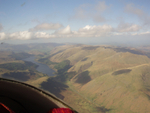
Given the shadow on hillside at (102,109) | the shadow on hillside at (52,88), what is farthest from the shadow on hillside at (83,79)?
the shadow on hillside at (102,109)

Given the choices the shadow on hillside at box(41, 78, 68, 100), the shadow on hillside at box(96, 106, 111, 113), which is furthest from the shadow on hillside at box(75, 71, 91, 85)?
the shadow on hillside at box(96, 106, 111, 113)

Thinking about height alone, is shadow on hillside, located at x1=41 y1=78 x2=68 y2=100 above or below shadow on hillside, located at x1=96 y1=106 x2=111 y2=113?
above

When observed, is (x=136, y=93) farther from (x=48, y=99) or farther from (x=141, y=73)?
(x=48, y=99)

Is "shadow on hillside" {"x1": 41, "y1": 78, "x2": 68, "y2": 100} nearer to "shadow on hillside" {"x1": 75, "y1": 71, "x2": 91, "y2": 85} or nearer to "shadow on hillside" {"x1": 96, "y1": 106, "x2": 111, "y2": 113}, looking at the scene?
"shadow on hillside" {"x1": 96, "y1": 106, "x2": 111, "y2": 113}

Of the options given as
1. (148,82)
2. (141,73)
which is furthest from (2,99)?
(141,73)

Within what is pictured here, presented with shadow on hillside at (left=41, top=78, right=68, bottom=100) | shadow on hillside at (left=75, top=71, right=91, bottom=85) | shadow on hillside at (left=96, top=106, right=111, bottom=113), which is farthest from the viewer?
shadow on hillside at (left=75, top=71, right=91, bottom=85)

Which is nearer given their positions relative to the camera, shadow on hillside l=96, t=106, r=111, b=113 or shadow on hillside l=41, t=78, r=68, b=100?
shadow on hillside l=96, t=106, r=111, b=113

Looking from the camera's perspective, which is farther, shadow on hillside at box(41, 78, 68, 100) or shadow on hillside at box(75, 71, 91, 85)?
shadow on hillside at box(75, 71, 91, 85)

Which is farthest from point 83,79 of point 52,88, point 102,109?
point 102,109

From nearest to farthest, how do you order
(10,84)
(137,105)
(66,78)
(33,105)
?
(33,105)
(10,84)
(137,105)
(66,78)

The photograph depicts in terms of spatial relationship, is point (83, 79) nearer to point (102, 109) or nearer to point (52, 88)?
point (52, 88)

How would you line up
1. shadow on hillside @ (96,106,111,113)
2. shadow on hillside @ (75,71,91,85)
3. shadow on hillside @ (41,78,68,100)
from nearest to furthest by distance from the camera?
shadow on hillside @ (96,106,111,113), shadow on hillside @ (41,78,68,100), shadow on hillside @ (75,71,91,85)
